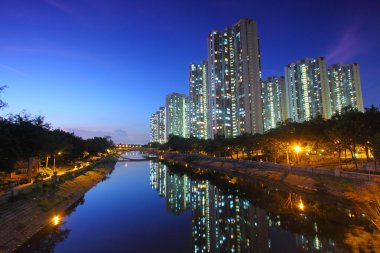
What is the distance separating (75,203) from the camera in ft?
140

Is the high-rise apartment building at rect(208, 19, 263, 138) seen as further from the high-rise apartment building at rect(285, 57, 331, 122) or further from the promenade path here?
the promenade path

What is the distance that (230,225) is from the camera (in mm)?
30266

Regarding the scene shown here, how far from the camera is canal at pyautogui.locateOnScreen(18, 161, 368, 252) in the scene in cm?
2356

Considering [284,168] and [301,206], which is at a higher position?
[284,168]

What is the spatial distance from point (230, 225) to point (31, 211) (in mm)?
20766

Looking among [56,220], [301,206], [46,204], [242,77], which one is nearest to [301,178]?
[301,206]

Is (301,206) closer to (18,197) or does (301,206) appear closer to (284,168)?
(284,168)

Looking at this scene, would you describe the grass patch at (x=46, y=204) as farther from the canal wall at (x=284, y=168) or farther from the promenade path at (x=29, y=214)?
the canal wall at (x=284, y=168)

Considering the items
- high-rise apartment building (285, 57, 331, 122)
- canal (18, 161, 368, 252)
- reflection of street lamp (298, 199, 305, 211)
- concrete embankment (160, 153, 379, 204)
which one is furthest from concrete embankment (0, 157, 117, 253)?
high-rise apartment building (285, 57, 331, 122)

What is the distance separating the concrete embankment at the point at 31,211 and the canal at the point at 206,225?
112cm

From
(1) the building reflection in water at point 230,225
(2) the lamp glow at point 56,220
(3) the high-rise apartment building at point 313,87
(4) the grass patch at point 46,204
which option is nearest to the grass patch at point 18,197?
(4) the grass patch at point 46,204

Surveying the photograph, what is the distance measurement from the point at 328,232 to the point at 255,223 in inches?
291

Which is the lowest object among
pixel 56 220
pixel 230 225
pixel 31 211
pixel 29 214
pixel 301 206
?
pixel 230 225

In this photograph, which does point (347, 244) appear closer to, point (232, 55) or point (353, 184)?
point (353, 184)
